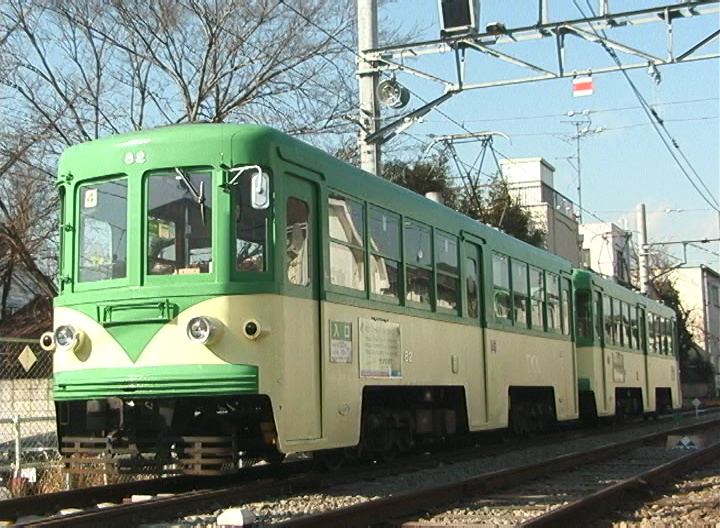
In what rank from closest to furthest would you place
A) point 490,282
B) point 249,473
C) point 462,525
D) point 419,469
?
point 462,525 → point 249,473 → point 419,469 → point 490,282

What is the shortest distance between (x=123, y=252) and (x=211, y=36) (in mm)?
12319

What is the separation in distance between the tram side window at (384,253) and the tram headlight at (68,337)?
2.93 metres

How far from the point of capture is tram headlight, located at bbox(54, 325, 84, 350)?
30.1 feet

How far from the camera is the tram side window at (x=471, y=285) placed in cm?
1349

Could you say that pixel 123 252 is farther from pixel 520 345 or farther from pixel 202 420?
pixel 520 345

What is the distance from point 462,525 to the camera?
756 centimetres

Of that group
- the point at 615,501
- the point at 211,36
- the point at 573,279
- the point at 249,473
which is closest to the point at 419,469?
the point at 249,473

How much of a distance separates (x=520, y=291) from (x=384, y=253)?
207 inches

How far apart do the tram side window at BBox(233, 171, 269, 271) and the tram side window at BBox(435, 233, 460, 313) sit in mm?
3805

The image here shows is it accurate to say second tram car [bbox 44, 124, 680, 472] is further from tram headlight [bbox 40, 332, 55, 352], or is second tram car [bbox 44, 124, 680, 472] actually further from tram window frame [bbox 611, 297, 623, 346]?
tram window frame [bbox 611, 297, 623, 346]

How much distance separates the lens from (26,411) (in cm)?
1398

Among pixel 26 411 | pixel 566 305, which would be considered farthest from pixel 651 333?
pixel 26 411

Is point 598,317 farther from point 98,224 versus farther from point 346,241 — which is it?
point 98,224

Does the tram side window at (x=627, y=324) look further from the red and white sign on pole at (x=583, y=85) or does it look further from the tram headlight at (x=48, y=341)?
the tram headlight at (x=48, y=341)
